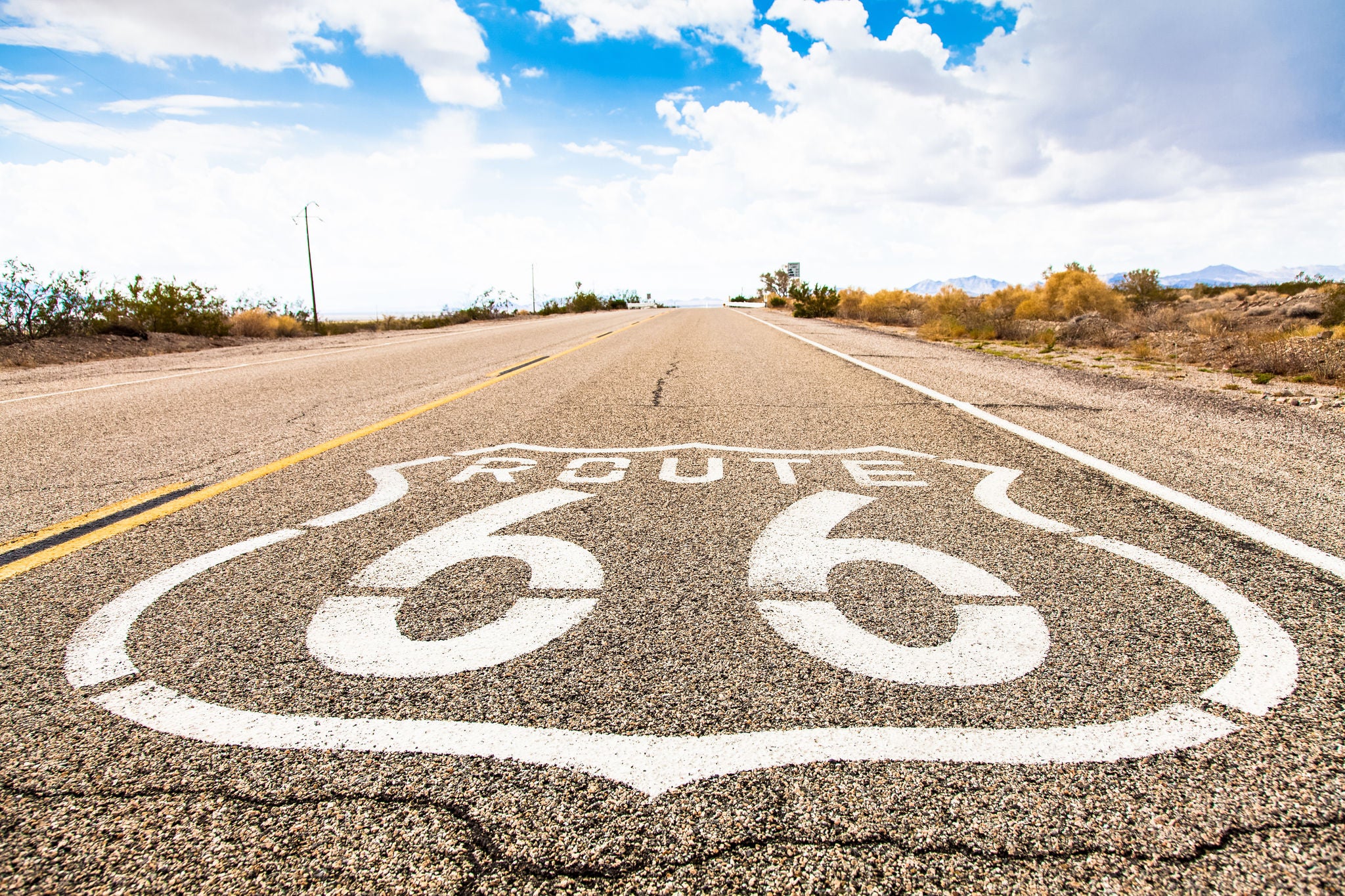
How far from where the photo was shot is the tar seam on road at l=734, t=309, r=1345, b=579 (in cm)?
283

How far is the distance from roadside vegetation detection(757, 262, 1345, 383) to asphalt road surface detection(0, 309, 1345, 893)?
7321 millimetres

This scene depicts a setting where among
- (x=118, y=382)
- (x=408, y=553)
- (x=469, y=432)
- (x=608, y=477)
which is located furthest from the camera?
(x=118, y=382)

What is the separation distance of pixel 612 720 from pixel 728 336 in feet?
55.3

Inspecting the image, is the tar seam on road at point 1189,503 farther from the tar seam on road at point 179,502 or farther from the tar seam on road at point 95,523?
the tar seam on road at point 95,523

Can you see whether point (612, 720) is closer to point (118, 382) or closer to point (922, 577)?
point (922, 577)

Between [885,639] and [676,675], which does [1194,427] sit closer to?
[885,639]

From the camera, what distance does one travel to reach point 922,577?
2.61 meters

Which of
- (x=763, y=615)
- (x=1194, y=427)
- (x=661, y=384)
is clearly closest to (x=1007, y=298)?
(x=661, y=384)

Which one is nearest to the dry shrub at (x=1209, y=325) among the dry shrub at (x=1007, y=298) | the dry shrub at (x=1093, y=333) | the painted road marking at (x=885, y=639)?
the dry shrub at (x=1093, y=333)

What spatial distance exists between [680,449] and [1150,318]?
16.6m

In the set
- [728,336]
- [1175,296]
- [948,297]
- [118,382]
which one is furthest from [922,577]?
[1175,296]

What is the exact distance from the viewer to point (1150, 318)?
17.1 meters

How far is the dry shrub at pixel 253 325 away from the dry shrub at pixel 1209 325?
81.7ft

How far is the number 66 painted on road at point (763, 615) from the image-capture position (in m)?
2.02
